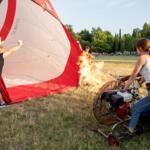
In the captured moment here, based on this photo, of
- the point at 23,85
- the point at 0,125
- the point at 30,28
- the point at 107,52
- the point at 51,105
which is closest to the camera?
the point at 0,125

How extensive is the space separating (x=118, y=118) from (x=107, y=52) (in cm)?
7947

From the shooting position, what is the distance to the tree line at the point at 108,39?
3195 inches

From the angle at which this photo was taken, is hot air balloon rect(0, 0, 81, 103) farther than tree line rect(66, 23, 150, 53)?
No

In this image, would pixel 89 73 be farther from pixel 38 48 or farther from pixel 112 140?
pixel 112 140

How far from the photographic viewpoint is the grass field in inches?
195

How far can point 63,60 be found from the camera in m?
8.94

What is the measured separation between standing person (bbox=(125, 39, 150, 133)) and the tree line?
74.7 meters

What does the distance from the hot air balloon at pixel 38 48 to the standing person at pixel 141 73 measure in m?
3.56

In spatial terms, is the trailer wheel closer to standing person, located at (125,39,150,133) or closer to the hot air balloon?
standing person, located at (125,39,150,133)

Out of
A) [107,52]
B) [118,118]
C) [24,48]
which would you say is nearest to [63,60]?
[24,48]

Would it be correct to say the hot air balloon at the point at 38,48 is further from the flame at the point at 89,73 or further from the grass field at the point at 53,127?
the grass field at the point at 53,127

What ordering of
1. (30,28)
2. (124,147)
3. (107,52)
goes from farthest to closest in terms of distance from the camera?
(107,52) < (30,28) < (124,147)

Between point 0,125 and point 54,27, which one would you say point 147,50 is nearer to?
point 0,125

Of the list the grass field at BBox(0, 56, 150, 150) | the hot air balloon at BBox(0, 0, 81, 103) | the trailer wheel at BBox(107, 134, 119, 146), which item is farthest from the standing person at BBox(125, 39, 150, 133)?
the hot air balloon at BBox(0, 0, 81, 103)
